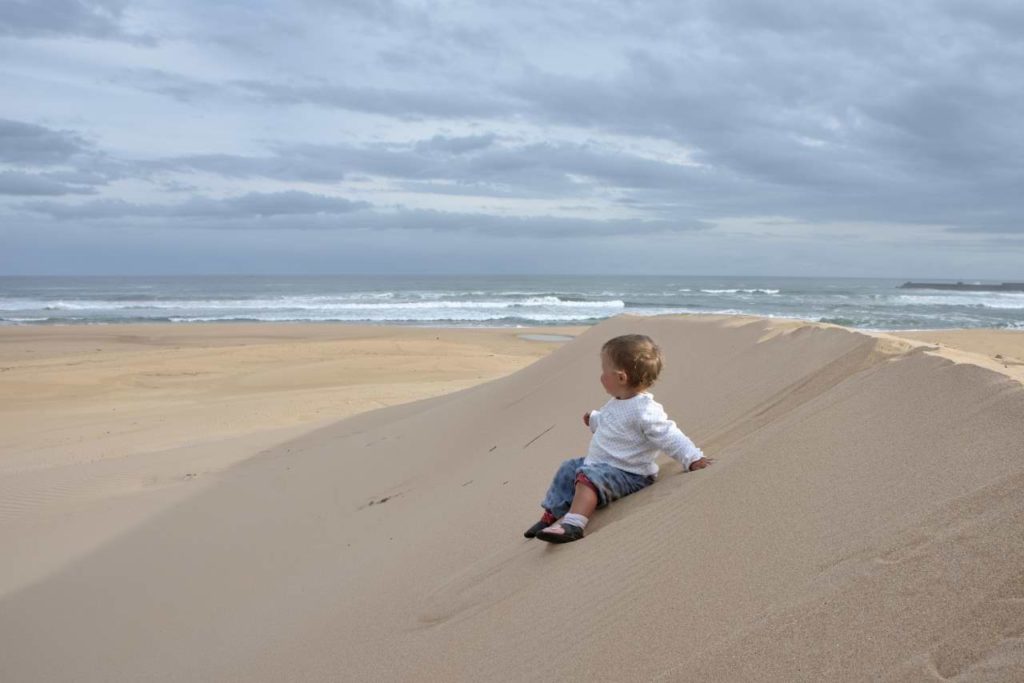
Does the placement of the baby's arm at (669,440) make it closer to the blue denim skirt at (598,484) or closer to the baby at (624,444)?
the baby at (624,444)

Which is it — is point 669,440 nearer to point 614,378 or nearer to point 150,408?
point 614,378

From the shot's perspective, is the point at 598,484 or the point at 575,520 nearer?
the point at 575,520

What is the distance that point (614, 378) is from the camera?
136 inches

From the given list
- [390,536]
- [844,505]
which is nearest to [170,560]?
[390,536]

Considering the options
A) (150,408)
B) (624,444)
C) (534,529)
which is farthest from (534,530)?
(150,408)

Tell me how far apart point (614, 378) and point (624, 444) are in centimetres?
28

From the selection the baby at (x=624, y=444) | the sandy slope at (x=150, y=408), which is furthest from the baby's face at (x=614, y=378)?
the sandy slope at (x=150, y=408)

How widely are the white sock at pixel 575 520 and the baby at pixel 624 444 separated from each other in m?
0.12

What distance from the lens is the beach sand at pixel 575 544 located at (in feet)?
6.30

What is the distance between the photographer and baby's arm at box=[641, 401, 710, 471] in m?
3.34

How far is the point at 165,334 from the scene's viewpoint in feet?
87.1

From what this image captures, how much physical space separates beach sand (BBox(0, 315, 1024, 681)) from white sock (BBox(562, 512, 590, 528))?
5.0 inches

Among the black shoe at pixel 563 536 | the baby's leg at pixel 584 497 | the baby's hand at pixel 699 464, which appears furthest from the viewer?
the baby's hand at pixel 699 464

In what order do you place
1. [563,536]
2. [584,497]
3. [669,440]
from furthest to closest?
[669,440], [584,497], [563,536]
